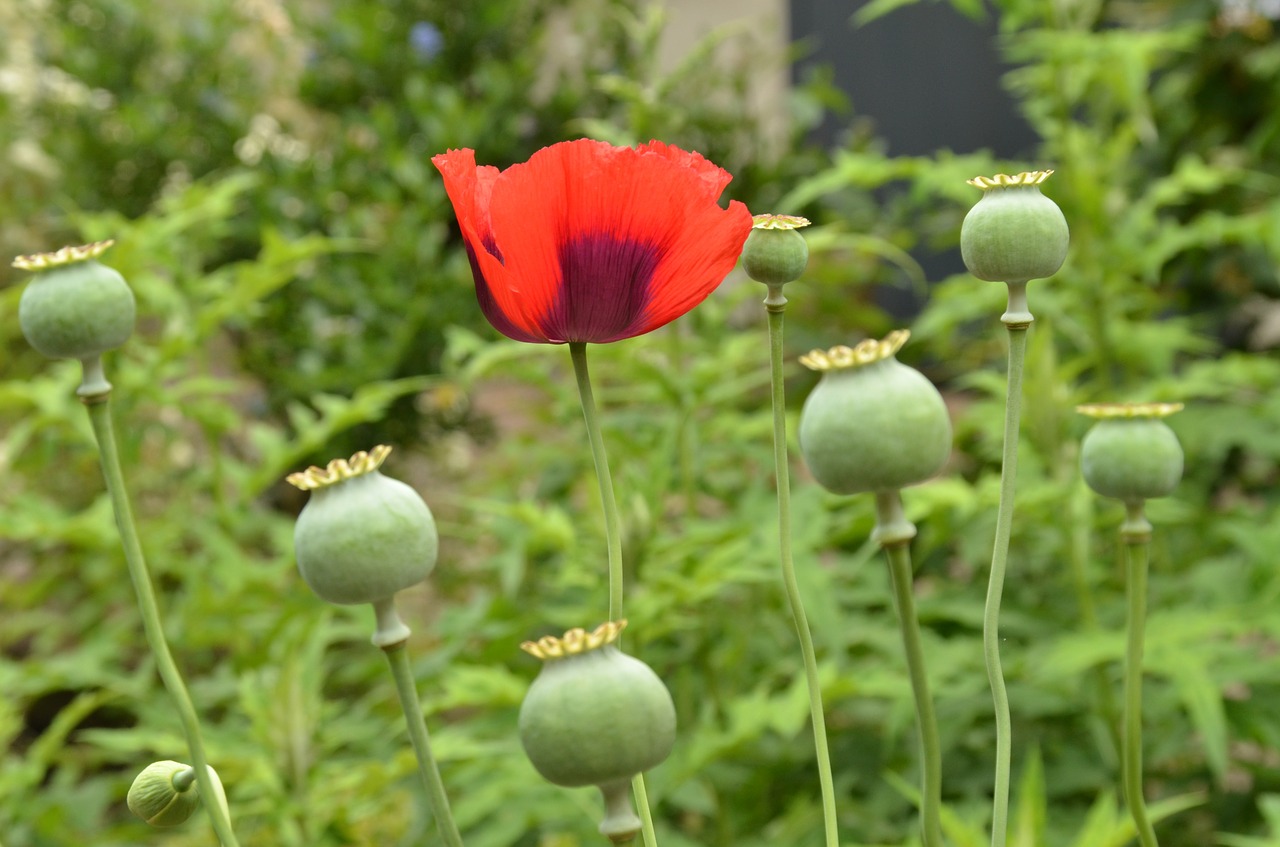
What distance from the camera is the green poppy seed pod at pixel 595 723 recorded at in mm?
280

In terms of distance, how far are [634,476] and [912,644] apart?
96 centimetres

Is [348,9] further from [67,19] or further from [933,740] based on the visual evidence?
[933,740]

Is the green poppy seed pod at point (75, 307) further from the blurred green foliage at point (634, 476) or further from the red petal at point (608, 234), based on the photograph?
the blurred green foliage at point (634, 476)

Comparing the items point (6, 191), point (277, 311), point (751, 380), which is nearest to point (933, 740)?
point (751, 380)

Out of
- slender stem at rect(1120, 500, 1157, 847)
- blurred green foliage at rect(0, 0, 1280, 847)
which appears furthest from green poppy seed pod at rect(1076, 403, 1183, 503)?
blurred green foliage at rect(0, 0, 1280, 847)

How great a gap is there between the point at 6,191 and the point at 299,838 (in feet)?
8.82

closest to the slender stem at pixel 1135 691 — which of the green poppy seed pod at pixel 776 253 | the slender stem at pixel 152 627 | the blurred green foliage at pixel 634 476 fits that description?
the green poppy seed pod at pixel 776 253

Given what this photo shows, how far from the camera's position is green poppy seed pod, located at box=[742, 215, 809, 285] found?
0.36 meters

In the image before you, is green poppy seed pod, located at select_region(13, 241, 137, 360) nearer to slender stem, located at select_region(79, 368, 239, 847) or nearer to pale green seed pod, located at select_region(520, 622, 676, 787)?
slender stem, located at select_region(79, 368, 239, 847)

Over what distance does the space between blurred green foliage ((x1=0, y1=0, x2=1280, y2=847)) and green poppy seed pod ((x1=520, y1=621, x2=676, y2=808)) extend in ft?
1.75

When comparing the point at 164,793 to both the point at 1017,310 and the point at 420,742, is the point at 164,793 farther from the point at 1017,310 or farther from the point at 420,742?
the point at 1017,310

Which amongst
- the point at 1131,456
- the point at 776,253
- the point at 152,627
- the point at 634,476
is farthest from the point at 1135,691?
the point at 634,476

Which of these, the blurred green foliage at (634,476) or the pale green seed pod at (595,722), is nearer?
the pale green seed pod at (595,722)

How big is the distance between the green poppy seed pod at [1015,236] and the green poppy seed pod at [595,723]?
15 cm
